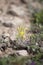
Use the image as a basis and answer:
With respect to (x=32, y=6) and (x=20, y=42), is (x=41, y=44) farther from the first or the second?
(x=32, y=6)

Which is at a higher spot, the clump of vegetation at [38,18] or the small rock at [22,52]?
the clump of vegetation at [38,18]

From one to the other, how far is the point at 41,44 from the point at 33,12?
272 centimetres

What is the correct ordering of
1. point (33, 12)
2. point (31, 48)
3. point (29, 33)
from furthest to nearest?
1. point (33, 12)
2. point (29, 33)
3. point (31, 48)

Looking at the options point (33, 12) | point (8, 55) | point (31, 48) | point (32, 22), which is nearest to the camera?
point (8, 55)

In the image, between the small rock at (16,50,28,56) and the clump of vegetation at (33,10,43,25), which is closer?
the small rock at (16,50,28,56)

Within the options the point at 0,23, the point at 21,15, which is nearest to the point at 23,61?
the point at 0,23

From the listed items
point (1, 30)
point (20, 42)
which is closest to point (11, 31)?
point (1, 30)

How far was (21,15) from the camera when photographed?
10.2 metres

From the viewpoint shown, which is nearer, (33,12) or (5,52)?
(5,52)

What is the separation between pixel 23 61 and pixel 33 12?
14.2ft

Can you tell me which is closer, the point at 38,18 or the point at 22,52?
the point at 22,52

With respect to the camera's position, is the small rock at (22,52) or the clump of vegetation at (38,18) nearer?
the small rock at (22,52)

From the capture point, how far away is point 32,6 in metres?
10.9

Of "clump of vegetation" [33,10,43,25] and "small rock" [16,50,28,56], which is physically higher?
"clump of vegetation" [33,10,43,25]
